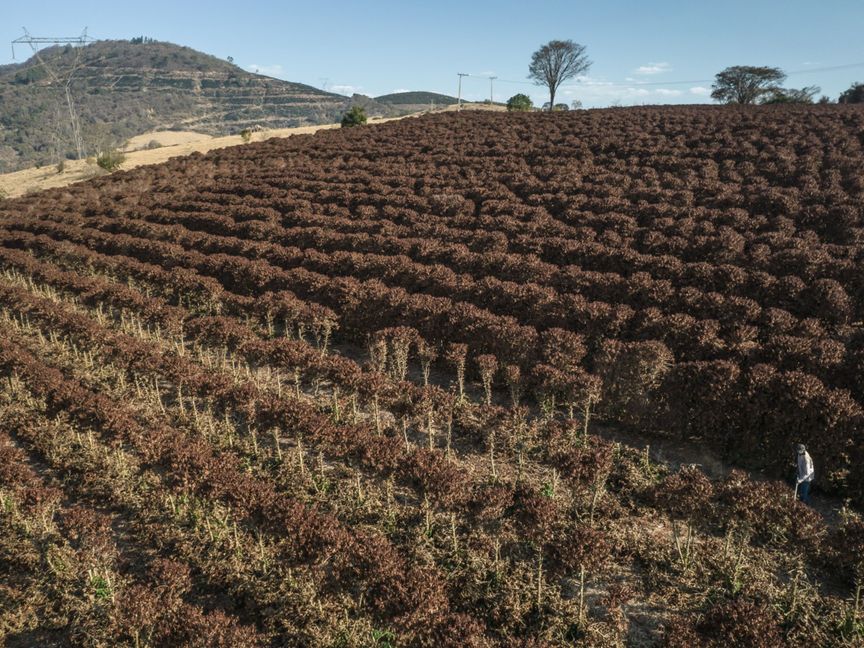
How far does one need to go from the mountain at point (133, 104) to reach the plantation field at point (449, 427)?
116m

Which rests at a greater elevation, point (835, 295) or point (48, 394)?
point (835, 295)

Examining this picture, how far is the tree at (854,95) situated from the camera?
48.0 meters

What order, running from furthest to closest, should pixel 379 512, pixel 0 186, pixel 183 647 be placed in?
pixel 0 186
pixel 379 512
pixel 183 647

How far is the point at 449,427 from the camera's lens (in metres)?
9.09

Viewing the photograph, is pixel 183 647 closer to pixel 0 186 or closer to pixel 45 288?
pixel 45 288

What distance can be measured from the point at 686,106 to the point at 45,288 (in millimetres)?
44683

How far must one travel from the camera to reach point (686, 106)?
43.4 meters

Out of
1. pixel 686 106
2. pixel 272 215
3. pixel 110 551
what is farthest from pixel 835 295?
pixel 686 106

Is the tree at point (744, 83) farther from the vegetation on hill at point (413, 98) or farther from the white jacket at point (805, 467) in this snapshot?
the vegetation on hill at point (413, 98)

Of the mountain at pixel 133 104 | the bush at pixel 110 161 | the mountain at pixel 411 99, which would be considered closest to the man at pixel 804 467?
the bush at pixel 110 161

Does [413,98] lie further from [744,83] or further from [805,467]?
[805,467]

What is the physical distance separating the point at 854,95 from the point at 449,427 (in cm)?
5910

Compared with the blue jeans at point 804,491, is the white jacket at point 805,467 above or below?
above

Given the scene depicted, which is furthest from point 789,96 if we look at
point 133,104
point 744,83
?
point 133,104
